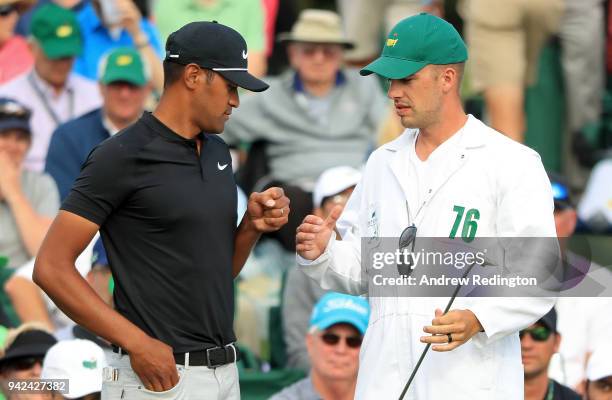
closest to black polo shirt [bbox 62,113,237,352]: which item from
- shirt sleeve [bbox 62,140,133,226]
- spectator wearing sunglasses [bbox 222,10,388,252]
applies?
shirt sleeve [bbox 62,140,133,226]

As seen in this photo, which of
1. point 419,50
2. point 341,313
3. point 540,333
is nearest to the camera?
point 419,50

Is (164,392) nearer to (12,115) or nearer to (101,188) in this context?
(101,188)

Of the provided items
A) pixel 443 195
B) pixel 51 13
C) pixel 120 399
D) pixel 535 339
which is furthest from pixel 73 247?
pixel 51 13

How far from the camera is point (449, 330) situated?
16.4 feet

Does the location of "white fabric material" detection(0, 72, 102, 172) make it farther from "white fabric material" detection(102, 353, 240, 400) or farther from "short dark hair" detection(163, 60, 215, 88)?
"white fabric material" detection(102, 353, 240, 400)

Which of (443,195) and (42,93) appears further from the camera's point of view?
(42,93)

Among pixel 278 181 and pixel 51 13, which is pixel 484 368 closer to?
pixel 278 181

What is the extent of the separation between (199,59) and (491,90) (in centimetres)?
516

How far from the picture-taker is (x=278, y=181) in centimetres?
942

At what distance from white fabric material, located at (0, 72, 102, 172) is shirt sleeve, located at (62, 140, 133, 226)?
4536 millimetres

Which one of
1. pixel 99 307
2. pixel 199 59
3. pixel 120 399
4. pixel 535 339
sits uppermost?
pixel 199 59

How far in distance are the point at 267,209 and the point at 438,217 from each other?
638 mm

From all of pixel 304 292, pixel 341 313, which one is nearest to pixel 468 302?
pixel 341 313

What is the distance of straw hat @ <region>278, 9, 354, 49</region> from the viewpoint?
9.82 m
